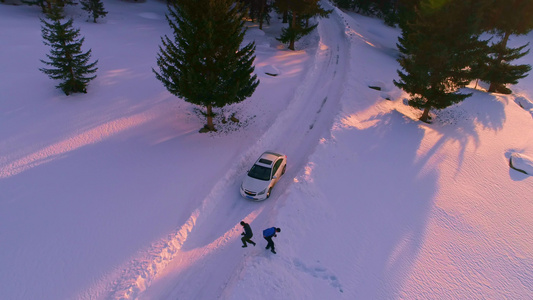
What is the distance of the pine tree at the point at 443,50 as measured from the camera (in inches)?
738

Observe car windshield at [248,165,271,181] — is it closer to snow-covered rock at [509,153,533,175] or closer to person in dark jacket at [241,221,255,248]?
person in dark jacket at [241,221,255,248]

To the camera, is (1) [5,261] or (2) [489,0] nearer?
(1) [5,261]

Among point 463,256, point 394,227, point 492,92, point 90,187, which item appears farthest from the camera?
point 492,92

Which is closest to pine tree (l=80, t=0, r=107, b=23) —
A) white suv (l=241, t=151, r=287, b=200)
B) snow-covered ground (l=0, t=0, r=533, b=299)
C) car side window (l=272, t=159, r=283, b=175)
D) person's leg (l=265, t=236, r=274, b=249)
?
snow-covered ground (l=0, t=0, r=533, b=299)

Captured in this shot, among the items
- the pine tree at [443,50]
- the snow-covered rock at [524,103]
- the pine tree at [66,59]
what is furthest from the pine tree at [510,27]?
the pine tree at [66,59]

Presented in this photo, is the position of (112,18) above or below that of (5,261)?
above

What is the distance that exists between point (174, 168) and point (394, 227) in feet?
39.6

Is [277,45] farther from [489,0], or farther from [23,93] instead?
[23,93]

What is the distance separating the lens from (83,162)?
1558cm

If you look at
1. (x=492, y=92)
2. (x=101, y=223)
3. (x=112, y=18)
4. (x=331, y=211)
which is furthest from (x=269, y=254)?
(x=112, y=18)

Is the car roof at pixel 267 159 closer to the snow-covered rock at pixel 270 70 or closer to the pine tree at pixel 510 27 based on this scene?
the snow-covered rock at pixel 270 70

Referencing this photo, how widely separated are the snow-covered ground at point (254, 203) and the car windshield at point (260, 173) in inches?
44.4

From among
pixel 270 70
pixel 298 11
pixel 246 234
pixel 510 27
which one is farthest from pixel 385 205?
pixel 510 27

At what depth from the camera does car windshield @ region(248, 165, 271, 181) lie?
14.3 metres
